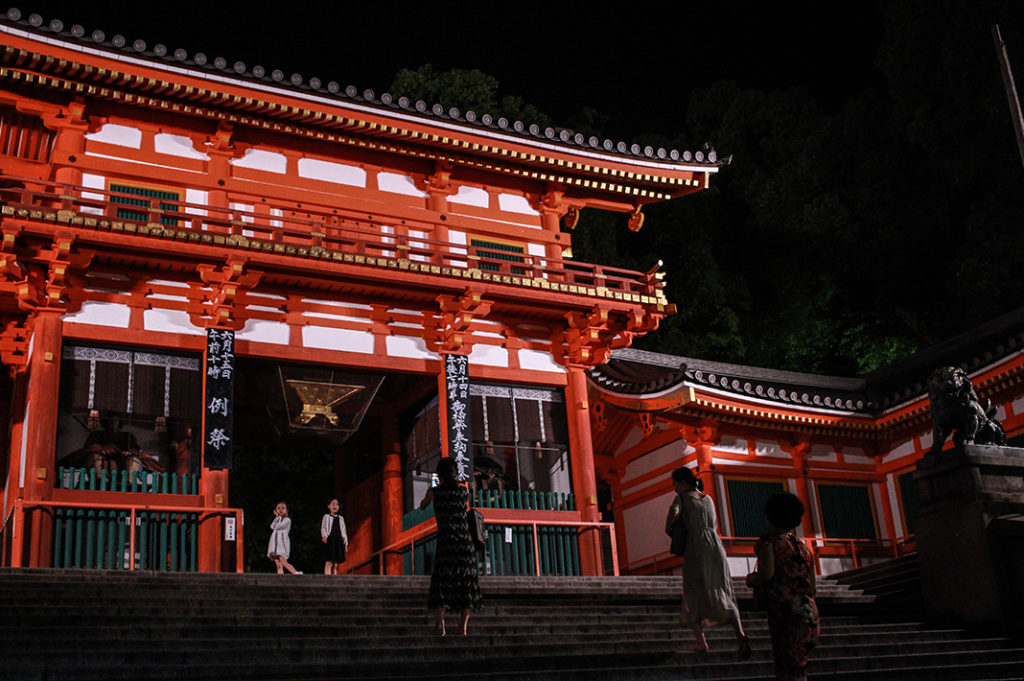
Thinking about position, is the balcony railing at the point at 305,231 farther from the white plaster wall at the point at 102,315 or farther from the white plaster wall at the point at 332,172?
the white plaster wall at the point at 102,315

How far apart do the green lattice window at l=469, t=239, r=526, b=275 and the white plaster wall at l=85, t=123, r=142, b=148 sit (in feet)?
19.1

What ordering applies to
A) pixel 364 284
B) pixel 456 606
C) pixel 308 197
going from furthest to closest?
pixel 308 197 → pixel 364 284 → pixel 456 606

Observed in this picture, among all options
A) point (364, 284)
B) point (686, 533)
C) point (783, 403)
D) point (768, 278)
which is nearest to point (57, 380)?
point (364, 284)

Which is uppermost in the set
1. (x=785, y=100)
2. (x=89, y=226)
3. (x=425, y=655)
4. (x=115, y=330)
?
(x=785, y=100)

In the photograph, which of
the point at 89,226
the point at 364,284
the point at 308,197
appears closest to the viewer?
the point at 89,226

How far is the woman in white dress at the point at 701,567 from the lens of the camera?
8242 millimetres

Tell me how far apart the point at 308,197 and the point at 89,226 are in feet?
13.2

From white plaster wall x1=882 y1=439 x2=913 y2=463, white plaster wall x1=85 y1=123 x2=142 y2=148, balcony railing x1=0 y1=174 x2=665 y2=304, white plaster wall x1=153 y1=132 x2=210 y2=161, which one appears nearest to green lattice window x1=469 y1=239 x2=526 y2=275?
balcony railing x1=0 y1=174 x2=665 y2=304

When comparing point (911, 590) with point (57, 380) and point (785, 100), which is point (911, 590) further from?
point (785, 100)

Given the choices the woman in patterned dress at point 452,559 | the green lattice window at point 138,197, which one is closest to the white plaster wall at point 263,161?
the green lattice window at point 138,197

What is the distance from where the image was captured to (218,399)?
14.4 meters

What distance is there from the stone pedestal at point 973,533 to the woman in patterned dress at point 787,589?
5.38m

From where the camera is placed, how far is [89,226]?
13.6 m

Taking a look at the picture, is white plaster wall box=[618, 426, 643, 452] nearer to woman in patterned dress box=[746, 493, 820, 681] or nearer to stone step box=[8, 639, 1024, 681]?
stone step box=[8, 639, 1024, 681]
